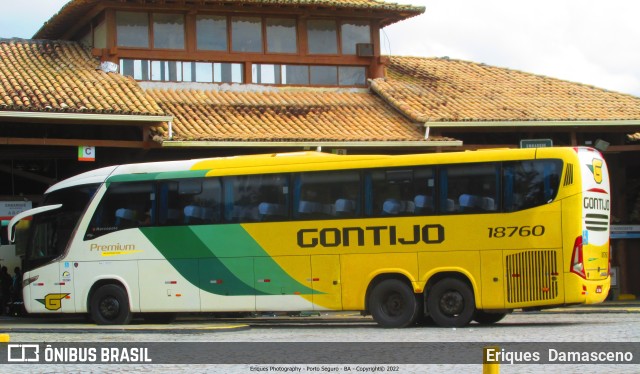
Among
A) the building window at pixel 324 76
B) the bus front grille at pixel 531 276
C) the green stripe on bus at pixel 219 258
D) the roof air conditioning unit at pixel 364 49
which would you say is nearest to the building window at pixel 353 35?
A: the roof air conditioning unit at pixel 364 49

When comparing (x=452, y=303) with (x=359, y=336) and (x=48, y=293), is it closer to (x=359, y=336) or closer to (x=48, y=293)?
(x=359, y=336)

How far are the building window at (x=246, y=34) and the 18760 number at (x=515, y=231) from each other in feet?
43.7

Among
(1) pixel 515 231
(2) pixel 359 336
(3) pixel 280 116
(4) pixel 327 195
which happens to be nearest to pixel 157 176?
(4) pixel 327 195

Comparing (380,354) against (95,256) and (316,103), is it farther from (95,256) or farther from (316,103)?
(316,103)

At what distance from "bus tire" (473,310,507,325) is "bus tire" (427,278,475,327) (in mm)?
1441

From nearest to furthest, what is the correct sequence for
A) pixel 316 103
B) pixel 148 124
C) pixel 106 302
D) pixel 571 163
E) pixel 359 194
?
pixel 571 163
pixel 359 194
pixel 106 302
pixel 148 124
pixel 316 103

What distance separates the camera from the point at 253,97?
3052 centimetres

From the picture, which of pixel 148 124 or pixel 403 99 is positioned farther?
pixel 403 99

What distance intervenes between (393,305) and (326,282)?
130 centimetres

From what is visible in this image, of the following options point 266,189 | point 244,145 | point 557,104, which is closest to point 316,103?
point 244,145

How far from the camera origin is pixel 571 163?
19.2 metres

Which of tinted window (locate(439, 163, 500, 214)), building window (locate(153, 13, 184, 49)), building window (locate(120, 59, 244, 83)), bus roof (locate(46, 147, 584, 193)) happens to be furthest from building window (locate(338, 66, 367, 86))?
tinted window (locate(439, 163, 500, 214))

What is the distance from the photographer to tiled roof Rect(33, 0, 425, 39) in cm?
2992

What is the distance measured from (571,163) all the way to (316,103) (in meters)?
12.4
